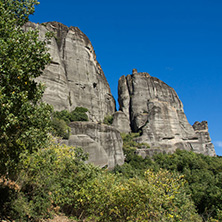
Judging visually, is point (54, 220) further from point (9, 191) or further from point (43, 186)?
point (9, 191)

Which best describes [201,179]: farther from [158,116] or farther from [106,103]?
[106,103]

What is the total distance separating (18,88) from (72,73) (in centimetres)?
4650

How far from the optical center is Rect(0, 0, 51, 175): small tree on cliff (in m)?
8.01

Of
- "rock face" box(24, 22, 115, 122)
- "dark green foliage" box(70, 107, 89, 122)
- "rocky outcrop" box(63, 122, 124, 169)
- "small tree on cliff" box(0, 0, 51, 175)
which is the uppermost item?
"rock face" box(24, 22, 115, 122)

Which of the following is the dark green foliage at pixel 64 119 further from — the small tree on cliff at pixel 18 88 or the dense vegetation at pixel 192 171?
the small tree on cliff at pixel 18 88

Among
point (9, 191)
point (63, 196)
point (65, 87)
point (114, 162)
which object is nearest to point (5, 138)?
point (9, 191)

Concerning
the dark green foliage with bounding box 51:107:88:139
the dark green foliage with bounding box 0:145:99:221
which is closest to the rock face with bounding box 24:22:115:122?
the dark green foliage with bounding box 51:107:88:139

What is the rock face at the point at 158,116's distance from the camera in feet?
191

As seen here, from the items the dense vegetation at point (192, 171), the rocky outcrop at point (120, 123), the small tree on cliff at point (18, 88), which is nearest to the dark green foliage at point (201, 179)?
the dense vegetation at point (192, 171)

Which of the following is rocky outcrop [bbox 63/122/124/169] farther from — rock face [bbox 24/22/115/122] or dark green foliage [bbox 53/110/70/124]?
rock face [bbox 24/22/115/122]

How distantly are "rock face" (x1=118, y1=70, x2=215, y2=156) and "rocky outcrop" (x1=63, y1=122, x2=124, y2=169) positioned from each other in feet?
56.7

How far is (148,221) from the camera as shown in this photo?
33.7 feet

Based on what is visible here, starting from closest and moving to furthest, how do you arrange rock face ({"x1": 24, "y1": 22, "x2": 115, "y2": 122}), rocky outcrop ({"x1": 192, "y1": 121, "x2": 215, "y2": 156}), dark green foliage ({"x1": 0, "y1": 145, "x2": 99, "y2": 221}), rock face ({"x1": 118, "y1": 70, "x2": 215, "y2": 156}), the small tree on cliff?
1. the small tree on cliff
2. dark green foliage ({"x1": 0, "y1": 145, "x2": 99, "y2": 221})
3. rock face ({"x1": 24, "y1": 22, "x2": 115, "y2": 122})
4. rock face ({"x1": 118, "y1": 70, "x2": 215, "y2": 156})
5. rocky outcrop ({"x1": 192, "y1": 121, "x2": 215, "y2": 156})

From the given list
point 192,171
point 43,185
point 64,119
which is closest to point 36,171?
point 43,185
